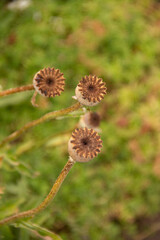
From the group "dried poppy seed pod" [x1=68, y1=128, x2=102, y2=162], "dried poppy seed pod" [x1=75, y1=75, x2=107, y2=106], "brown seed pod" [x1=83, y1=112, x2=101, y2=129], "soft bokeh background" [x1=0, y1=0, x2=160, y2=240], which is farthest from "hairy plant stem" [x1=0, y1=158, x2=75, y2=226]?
"soft bokeh background" [x1=0, y1=0, x2=160, y2=240]

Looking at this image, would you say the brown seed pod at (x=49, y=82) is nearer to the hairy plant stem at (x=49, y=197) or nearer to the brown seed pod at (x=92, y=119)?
the hairy plant stem at (x=49, y=197)

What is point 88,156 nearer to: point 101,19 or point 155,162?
point 155,162

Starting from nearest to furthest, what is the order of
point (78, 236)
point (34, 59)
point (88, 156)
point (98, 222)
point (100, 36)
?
1. point (88, 156)
2. point (78, 236)
3. point (98, 222)
4. point (34, 59)
5. point (100, 36)

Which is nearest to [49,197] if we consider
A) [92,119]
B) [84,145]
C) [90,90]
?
[84,145]

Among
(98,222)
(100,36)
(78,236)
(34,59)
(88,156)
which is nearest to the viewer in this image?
(88,156)

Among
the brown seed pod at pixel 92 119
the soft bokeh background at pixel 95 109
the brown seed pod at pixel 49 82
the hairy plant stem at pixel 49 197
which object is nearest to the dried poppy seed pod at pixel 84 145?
the hairy plant stem at pixel 49 197

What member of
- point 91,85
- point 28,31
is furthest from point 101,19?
point 91,85
